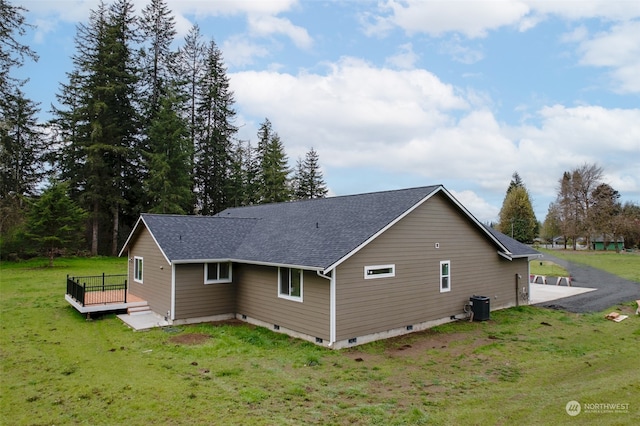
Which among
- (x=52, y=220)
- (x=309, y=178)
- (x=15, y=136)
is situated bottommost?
(x=52, y=220)

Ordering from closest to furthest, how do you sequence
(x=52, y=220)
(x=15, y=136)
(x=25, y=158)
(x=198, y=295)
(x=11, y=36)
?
(x=198, y=295) < (x=11, y=36) < (x=52, y=220) < (x=15, y=136) < (x=25, y=158)

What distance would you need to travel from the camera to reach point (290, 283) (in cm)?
1231

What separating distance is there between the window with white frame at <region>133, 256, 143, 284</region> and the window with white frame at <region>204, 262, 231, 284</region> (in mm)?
4201

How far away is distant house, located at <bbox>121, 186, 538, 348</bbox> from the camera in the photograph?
11281 mm

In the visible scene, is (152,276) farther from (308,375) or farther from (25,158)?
(25,158)

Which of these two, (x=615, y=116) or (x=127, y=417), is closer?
(x=127, y=417)

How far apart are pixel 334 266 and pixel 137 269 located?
10852 millimetres

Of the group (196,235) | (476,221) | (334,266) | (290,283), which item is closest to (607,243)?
(476,221)

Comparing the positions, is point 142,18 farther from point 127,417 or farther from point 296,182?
point 127,417

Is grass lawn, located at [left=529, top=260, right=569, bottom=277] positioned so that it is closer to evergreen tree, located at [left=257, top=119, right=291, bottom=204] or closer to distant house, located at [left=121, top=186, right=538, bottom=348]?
distant house, located at [left=121, top=186, right=538, bottom=348]

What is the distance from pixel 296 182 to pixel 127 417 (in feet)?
149

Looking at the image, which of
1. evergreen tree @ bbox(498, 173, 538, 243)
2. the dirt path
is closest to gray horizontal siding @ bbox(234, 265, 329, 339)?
the dirt path

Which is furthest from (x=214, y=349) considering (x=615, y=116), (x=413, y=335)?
(x=615, y=116)

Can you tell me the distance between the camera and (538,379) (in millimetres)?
8242
